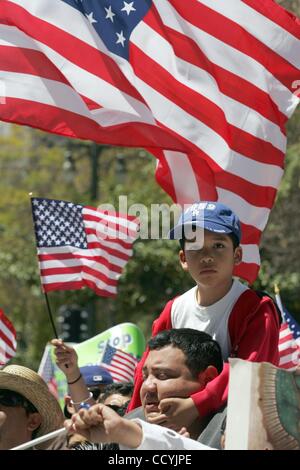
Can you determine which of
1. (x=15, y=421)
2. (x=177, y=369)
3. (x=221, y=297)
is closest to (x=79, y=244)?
(x=221, y=297)

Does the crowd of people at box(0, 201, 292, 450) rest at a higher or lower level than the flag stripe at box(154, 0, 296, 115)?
lower

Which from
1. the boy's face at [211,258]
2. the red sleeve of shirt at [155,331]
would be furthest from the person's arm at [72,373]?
the boy's face at [211,258]

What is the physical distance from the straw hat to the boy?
17.0 inches

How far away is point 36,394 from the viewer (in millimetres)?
5180

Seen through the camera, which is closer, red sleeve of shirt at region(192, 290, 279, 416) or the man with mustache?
the man with mustache

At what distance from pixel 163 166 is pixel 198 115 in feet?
1.49

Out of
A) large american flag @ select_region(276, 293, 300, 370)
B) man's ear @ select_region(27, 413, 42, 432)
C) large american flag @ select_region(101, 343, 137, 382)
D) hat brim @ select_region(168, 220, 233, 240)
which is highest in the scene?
hat brim @ select_region(168, 220, 233, 240)

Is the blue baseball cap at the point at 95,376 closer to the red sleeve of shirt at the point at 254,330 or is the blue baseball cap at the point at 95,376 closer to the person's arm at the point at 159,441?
the red sleeve of shirt at the point at 254,330

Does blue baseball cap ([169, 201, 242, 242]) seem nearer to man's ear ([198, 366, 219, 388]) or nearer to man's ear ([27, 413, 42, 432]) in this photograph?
man's ear ([198, 366, 219, 388])

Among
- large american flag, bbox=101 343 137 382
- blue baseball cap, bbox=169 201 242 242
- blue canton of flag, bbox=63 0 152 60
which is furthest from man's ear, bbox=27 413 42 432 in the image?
large american flag, bbox=101 343 137 382

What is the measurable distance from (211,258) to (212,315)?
0.26 m

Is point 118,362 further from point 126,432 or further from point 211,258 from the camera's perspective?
point 126,432

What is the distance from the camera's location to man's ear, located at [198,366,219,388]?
4855 mm
